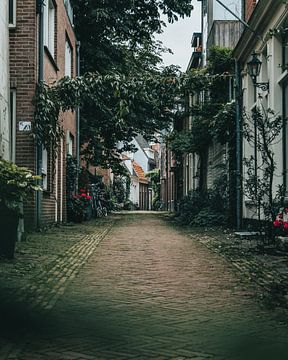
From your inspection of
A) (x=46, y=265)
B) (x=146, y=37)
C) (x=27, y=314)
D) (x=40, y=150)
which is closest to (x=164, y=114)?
(x=146, y=37)

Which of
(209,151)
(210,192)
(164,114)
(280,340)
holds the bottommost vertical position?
(280,340)

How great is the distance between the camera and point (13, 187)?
8.52m

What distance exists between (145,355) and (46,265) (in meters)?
4.56

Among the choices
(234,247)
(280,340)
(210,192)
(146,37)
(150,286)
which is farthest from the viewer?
(146,37)

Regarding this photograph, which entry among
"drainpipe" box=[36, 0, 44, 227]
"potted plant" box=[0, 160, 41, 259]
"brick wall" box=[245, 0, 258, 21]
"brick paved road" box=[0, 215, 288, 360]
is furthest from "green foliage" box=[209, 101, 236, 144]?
"potted plant" box=[0, 160, 41, 259]

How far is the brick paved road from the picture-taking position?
4176 millimetres

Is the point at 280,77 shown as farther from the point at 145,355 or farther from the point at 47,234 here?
the point at 145,355

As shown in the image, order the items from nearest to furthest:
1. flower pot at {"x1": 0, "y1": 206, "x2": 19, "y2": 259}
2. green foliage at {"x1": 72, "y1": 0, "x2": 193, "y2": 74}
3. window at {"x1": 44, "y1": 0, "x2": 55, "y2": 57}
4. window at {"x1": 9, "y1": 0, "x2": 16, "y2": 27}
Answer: flower pot at {"x1": 0, "y1": 206, "x2": 19, "y2": 259} → window at {"x1": 9, "y1": 0, "x2": 16, "y2": 27} → window at {"x1": 44, "y1": 0, "x2": 55, "y2": 57} → green foliage at {"x1": 72, "y1": 0, "x2": 193, "y2": 74}

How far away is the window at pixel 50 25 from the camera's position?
16156 mm

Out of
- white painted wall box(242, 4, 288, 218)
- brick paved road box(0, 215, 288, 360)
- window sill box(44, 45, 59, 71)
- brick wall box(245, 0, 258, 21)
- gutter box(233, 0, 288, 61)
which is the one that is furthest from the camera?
brick wall box(245, 0, 258, 21)

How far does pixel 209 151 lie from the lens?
973 inches

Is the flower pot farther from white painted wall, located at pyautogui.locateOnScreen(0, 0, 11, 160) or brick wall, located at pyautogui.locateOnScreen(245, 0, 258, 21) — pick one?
brick wall, located at pyautogui.locateOnScreen(245, 0, 258, 21)

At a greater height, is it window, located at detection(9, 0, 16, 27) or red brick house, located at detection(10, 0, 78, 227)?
window, located at detection(9, 0, 16, 27)

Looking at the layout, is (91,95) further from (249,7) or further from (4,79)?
(249,7)
